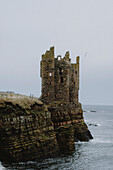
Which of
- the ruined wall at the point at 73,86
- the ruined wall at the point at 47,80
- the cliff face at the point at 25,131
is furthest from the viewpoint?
the ruined wall at the point at 73,86

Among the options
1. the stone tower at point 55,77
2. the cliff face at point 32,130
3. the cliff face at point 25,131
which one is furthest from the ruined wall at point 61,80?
the cliff face at point 25,131

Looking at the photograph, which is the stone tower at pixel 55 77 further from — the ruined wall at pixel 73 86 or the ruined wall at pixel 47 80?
the ruined wall at pixel 73 86

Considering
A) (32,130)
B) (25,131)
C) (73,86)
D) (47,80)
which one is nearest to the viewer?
(25,131)

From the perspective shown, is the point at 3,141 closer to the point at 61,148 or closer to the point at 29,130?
the point at 29,130

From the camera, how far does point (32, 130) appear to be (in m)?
34.1

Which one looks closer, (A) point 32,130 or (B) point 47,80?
(A) point 32,130

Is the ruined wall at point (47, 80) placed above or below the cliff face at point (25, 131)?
above

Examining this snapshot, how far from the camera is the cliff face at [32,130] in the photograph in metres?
30.7

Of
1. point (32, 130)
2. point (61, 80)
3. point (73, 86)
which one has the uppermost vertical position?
point (61, 80)

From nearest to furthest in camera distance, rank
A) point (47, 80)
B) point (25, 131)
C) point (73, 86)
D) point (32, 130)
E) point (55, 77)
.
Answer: point (25, 131) → point (32, 130) → point (47, 80) → point (55, 77) → point (73, 86)

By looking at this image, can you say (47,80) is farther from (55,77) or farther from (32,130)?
(32,130)

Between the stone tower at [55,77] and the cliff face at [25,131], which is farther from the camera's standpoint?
the stone tower at [55,77]

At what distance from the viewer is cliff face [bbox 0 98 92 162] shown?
30.7 meters

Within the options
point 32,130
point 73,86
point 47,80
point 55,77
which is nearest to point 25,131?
point 32,130
